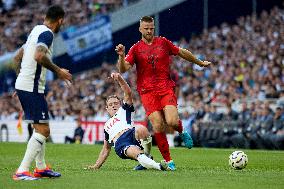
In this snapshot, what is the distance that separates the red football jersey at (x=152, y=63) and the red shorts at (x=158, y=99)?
9cm

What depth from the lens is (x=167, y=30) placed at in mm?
33406

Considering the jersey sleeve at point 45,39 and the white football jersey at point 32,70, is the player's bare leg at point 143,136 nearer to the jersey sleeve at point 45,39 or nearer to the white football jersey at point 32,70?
the white football jersey at point 32,70

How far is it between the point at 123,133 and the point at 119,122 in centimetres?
28

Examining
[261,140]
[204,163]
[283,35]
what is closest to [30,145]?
[204,163]

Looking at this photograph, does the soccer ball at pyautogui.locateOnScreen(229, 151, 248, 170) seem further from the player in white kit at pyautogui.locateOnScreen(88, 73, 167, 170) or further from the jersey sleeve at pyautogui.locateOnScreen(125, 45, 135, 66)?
the jersey sleeve at pyautogui.locateOnScreen(125, 45, 135, 66)

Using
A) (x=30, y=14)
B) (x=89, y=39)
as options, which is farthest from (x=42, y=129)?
(x=30, y=14)

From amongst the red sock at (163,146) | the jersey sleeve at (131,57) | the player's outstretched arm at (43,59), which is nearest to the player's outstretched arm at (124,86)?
the jersey sleeve at (131,57)

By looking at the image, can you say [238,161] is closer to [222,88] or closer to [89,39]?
[222,88]

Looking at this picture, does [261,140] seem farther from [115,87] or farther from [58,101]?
[58,101]

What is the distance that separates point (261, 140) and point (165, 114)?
1089cm

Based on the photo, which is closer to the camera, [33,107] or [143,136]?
[33,107]

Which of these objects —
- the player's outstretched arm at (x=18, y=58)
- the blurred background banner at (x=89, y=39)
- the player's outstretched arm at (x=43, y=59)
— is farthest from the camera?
the blurred background banner at (x=89, y=39)

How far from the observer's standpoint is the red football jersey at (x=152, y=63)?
13781mm

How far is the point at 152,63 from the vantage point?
1379cm
